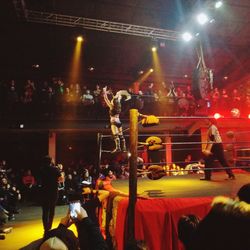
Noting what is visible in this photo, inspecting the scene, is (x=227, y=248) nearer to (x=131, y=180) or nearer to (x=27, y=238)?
(x=131, y=180)

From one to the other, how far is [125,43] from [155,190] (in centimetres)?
1016

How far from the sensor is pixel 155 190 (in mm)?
4422

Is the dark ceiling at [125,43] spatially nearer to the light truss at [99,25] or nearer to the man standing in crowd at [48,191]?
the light truss at [99,25]

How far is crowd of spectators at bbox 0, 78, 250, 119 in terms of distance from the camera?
12.1m

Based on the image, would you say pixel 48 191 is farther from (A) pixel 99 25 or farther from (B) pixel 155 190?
(A) pixel 99 25

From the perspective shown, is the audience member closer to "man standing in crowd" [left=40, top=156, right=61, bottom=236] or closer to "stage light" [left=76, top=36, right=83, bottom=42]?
"man standing in crowd" [left=40, top=156, right=61, bottom=236]

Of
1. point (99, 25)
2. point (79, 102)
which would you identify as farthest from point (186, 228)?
point (79, 102)

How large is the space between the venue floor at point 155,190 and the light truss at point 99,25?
20.8 feet

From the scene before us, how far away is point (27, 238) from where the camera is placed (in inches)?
226

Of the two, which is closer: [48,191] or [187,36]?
[48,191]

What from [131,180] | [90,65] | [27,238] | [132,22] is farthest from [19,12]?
[131,180]

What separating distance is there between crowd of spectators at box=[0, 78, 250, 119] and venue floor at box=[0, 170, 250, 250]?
15.4ft

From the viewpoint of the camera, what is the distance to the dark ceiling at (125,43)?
10594 mm

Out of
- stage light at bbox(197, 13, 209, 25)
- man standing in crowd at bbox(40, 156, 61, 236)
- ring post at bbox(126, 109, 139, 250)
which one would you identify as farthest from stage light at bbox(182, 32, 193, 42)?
ring post at bbox(126, 109, 139, 250)
